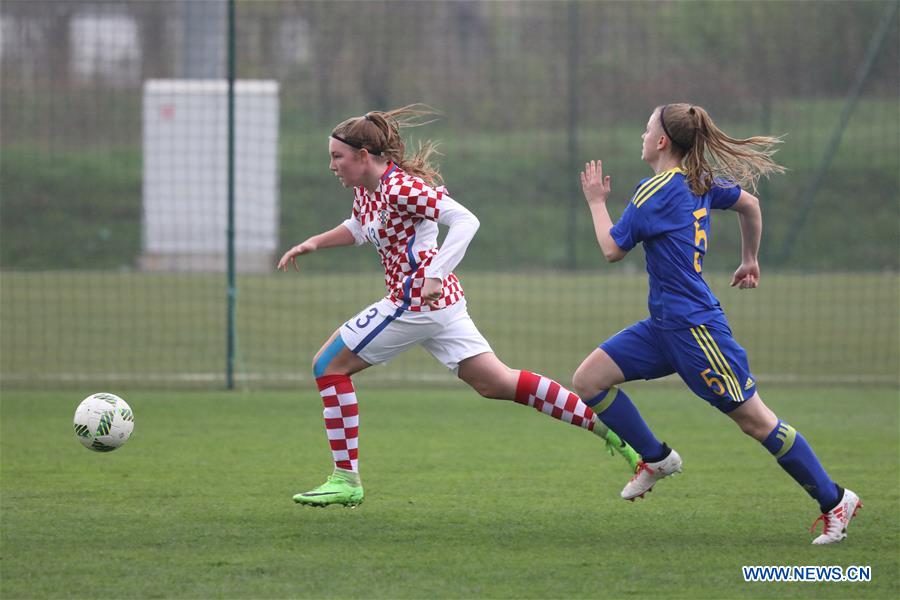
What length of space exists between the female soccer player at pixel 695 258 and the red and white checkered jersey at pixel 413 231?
634mm

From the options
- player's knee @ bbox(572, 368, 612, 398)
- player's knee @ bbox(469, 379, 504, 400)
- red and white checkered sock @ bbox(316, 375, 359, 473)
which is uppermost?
player's knee @ bbox(572, 368, 612, 398)

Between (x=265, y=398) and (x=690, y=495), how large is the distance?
4.49m

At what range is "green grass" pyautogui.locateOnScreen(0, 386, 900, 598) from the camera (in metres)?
4.61

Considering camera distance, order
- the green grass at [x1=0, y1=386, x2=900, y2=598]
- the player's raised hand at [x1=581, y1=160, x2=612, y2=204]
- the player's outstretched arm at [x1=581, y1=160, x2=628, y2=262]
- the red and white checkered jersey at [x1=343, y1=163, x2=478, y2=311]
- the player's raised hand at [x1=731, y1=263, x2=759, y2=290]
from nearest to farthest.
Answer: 1. the green grass at [x1=0, y1=386, x2=900, y2=598]
2. the player's outstretched arm at [x1=581, y1=160, x2=628, y2=262]
3. the player's raised hand at [x1=581, y1=160, x2=612, y2=204]
4. the red and white checkered jersey at [x1=343, y1=163, x2=478, y2=311]
5. the player's raised hand at [x1=731, y1=263, x2=759, y2=290]

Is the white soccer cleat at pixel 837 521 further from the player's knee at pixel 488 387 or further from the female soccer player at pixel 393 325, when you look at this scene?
the player's knee at pixel 488 387

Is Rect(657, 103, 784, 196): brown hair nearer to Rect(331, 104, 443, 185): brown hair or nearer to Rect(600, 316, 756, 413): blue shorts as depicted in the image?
Rect(600, 316, 756, 413): blue shorts

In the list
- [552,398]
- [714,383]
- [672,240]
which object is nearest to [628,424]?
[552,398]

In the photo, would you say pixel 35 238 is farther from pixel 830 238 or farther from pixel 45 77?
pixel 830 238

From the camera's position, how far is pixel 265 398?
9.85 meters

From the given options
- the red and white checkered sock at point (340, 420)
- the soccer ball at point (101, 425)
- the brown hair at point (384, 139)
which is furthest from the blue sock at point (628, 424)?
the soccer ball at point (101, 425)

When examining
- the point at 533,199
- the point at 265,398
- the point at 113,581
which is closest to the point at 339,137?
the point at 113,581

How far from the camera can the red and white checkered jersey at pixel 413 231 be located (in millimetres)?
5523

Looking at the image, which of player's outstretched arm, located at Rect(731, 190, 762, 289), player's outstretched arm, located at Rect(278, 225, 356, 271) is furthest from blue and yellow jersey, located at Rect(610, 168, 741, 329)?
player's outstretched arm, located at Rect(278, 225, 356, 271)

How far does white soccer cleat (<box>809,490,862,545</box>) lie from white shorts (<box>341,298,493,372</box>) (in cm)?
168
